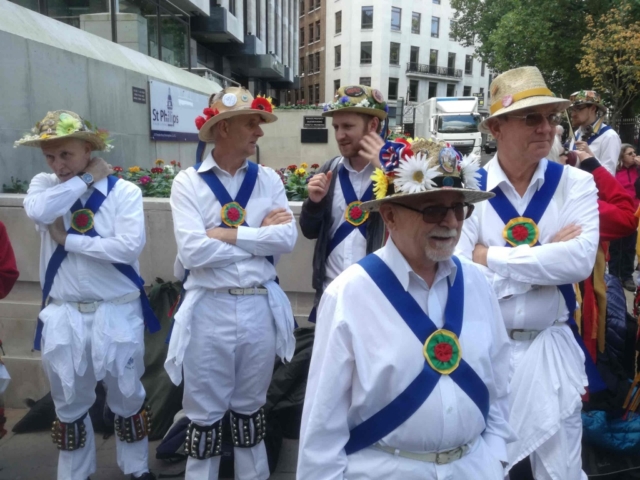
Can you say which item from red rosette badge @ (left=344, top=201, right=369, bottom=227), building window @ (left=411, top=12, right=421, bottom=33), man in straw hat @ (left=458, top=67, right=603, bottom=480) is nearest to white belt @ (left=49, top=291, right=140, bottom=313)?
red rosette badge @ (left=344, top=201, right=369, bottom=227)

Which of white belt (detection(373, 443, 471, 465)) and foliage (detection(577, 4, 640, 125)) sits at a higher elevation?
foliage (detection(577, 4, 640, 125))

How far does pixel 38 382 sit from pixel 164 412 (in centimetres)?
124

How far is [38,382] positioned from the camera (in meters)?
4.73

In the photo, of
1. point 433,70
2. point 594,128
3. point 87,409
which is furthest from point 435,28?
point 87,409

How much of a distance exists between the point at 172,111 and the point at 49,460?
8767 mm

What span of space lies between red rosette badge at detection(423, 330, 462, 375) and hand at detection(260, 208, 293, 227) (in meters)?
1.70

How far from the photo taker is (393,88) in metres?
59.4

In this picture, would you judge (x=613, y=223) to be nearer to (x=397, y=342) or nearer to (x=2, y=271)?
(x=397, y=342)

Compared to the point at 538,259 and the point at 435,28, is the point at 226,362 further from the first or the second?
the point at 435,28

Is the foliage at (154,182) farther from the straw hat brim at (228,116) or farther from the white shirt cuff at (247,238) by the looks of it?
the white shirt cuff at (247,238)

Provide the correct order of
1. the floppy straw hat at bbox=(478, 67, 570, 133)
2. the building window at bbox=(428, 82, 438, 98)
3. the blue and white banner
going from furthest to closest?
the building window at bbox=(428, 82, 438, 98) < the blue and white banner < the floppy straw hat at bbox=(478, 67, 570, 133)

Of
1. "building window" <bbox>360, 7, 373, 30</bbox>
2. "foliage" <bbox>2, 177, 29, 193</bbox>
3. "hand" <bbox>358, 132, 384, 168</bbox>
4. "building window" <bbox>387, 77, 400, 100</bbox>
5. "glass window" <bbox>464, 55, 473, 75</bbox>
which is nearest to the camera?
"hand" <bbox>358, 132, 384, 168</bbox>

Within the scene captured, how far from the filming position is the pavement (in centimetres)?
378

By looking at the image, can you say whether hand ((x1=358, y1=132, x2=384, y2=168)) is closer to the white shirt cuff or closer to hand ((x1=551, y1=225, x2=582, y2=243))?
the white shirt cuff
